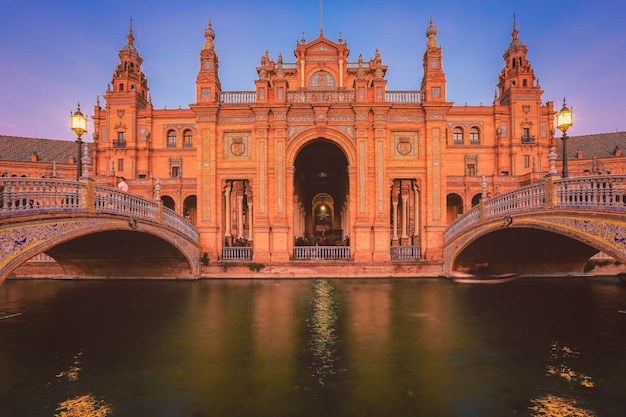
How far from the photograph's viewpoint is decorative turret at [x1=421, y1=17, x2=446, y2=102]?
17.7 m

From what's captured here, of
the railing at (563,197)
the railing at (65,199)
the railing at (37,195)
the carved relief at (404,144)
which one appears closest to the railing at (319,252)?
the carved relief at (404,144)

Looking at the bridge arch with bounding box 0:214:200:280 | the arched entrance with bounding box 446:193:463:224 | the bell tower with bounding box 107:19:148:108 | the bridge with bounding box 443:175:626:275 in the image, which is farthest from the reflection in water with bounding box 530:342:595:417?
the bell tower with bounding box 107:19:148:108

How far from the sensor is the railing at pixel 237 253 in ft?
58.1

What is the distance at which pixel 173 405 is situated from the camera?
17.3ft

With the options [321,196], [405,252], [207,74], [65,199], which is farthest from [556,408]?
[321,196]

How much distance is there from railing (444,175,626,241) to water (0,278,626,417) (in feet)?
10.7

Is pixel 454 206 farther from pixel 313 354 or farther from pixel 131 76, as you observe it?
pixel 131 76

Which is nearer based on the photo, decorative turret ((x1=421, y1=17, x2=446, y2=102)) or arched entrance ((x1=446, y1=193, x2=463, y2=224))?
decorative turret ((x1=421, y1=17, x2=446, y2=102))

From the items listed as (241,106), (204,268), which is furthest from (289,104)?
(204,268)

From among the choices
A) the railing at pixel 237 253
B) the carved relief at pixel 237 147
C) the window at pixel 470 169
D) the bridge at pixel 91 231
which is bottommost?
the railing at pixel 237 253

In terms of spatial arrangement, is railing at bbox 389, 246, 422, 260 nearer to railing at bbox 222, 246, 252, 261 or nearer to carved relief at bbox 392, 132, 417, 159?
carved relief at bbox 392, 132, 417, 159

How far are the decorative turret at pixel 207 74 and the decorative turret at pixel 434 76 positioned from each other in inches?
442

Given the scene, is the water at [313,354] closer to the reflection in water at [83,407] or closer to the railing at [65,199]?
the reflection in water at [83,407]

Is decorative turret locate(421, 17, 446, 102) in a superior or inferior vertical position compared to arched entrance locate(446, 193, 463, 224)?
superior
